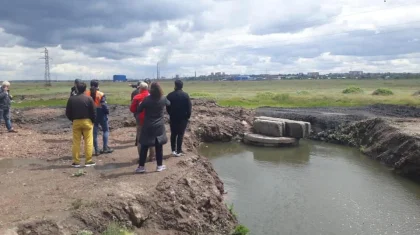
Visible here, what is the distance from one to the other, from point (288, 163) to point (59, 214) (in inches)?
433

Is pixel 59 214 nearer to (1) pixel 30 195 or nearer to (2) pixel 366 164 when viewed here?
(1) pixel 30 195

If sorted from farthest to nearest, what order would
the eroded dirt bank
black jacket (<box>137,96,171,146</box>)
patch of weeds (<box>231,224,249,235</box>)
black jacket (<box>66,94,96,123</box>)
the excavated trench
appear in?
the eroded dirt bank < black jacket (<box>66,94,96,123</box>) < black jacket (<box>137,96,171,146</box>) < patch of weeds (<box>231,224,249,235</box>) < the excavated trench

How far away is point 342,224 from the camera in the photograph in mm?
9086

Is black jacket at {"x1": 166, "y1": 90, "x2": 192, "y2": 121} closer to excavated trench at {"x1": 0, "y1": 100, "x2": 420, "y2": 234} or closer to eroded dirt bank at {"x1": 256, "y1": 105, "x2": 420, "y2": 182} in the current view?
excavated trench at {"x1": 0, "y1": 100, "x2": 420, "y2": 234}

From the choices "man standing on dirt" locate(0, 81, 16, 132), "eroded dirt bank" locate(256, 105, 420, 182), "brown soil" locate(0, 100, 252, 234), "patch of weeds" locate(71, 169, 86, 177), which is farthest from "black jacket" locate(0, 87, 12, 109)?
"eroded dirt bank" locate(256, 105, 420, 182)

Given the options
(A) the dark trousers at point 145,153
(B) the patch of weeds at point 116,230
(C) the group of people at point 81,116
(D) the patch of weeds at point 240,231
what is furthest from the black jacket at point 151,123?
(D) the patch of weeds at point 240,231

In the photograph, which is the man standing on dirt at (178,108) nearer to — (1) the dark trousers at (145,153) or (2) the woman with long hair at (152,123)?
(2) the woman with long hair at (152,123)

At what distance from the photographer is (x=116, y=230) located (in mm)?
6391

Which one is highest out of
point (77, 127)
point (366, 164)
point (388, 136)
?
point (77, 127)

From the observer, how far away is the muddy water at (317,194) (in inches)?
356

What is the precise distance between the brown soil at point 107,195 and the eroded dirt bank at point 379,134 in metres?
7.89

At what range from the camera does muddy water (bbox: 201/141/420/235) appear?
9047 millimetres

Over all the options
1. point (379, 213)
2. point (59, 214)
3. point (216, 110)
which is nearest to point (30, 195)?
point (59, 214)

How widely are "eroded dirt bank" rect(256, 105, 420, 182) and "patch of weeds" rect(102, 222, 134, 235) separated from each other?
11.3 meters
